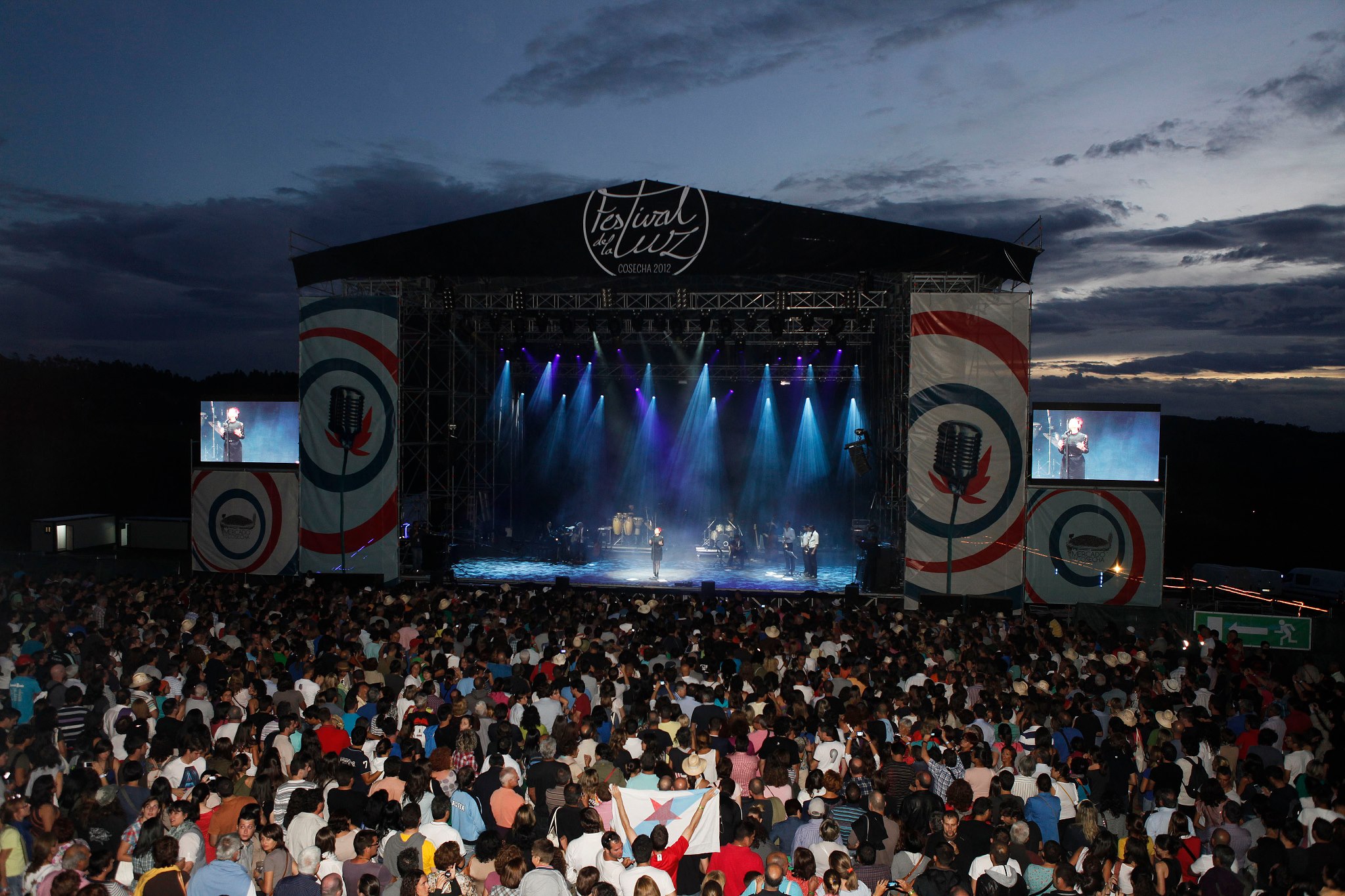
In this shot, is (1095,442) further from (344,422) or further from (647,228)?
(344,422)

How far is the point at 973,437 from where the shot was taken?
16.3m

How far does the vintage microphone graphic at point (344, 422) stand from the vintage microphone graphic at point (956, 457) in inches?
460

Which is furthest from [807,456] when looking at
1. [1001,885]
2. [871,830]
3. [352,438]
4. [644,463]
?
[1001,885]

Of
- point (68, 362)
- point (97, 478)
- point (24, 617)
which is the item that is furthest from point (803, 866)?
point (68, 362)

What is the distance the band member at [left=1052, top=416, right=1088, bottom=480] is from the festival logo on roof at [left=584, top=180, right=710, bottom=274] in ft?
27.2

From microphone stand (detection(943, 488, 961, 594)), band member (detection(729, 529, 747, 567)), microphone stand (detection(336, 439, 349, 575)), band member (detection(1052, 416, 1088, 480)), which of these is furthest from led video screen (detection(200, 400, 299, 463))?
band member (detection(1052, 416, 1088, 480))

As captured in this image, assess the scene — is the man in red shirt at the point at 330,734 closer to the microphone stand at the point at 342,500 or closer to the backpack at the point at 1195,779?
the backpack at the point at 1195,779

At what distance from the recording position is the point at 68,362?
155ft

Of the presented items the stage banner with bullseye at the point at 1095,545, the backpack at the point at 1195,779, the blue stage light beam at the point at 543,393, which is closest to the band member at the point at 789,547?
the stage banner with bullseye at the point at 1095,545

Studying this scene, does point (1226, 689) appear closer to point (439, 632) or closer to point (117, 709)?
point (439, 632)

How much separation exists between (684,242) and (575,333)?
458 cm

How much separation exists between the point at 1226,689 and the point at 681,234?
11276 mm

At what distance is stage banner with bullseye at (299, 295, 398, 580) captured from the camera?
1750 centimetres

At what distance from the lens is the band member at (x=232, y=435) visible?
18797mm
